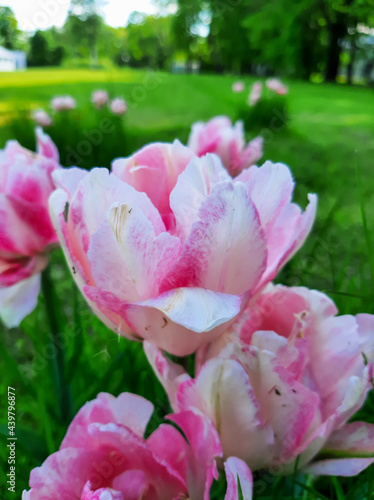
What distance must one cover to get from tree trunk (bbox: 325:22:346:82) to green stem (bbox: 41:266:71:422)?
418 cm

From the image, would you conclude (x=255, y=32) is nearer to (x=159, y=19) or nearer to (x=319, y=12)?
(x=319, y=12)

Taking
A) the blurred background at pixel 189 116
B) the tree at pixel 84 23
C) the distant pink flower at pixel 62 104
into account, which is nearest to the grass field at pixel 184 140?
the blurred background at pixel 189 116

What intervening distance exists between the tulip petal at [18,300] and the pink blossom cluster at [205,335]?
165mm

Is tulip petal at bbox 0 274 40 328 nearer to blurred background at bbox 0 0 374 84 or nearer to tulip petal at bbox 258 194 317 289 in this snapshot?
tulip petal at bbox 258 194 317 289

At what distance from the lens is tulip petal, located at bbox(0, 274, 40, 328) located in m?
0.37

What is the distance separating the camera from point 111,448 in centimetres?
21

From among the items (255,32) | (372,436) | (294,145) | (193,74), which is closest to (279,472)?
(372,436)

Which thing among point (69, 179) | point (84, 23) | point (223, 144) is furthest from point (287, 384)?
point (84, 23)

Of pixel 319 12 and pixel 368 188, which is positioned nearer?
pixel 368 188

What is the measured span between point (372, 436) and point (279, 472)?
0.05 meters

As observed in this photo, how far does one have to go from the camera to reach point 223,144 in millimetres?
576

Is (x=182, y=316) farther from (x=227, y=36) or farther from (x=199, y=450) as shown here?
(x=227, y=36)

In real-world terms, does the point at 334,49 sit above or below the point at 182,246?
above

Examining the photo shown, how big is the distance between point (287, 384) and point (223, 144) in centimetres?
42
